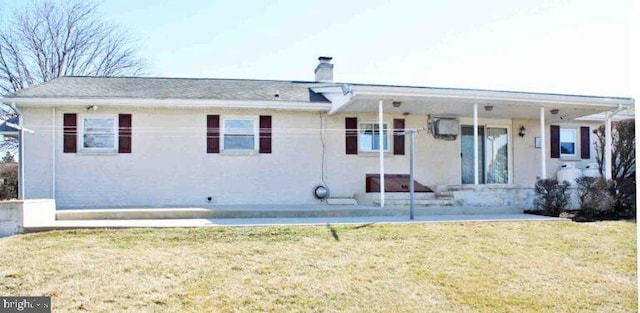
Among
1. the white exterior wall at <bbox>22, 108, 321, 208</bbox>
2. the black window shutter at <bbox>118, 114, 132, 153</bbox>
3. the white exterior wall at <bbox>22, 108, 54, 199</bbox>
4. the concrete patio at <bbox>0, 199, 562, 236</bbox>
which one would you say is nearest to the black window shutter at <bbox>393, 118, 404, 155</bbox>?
the white exterior wall at <bbox>22, 108, 321, 208</bbox>

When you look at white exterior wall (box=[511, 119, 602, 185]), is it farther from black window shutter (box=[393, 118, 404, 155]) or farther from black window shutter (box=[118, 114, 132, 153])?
black window shutter (box=[118, 114, 132, 153])

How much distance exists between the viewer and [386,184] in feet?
37.6

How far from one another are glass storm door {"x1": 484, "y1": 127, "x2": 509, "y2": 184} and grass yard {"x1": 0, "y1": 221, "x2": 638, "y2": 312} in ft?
18.7

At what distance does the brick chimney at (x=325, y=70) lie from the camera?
584 inches

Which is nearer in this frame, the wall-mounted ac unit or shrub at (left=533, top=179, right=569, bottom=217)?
shrub at (left=533, top=179, right=569, bottom=217)

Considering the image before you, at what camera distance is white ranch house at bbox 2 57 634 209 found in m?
10.7

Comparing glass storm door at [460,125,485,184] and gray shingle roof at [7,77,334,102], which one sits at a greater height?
gray shingle roof at [7,77,334,102]

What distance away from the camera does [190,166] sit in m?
11.3

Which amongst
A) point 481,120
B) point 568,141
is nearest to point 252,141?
point 481,120

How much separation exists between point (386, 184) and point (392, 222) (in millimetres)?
3269

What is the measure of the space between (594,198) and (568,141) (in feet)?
16.6

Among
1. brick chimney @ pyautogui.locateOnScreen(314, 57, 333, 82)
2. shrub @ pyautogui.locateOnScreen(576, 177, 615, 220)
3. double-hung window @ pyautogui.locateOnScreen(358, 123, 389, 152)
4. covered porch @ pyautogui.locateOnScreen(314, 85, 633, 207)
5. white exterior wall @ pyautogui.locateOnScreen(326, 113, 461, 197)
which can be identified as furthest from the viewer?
brick chimney @ pyautogui.locateOnScreen(314, 57, 333, 82)

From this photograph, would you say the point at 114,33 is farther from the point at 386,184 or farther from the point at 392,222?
the point at 392,222

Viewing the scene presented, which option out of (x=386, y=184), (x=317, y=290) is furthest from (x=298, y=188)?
(x=317, y=290)
